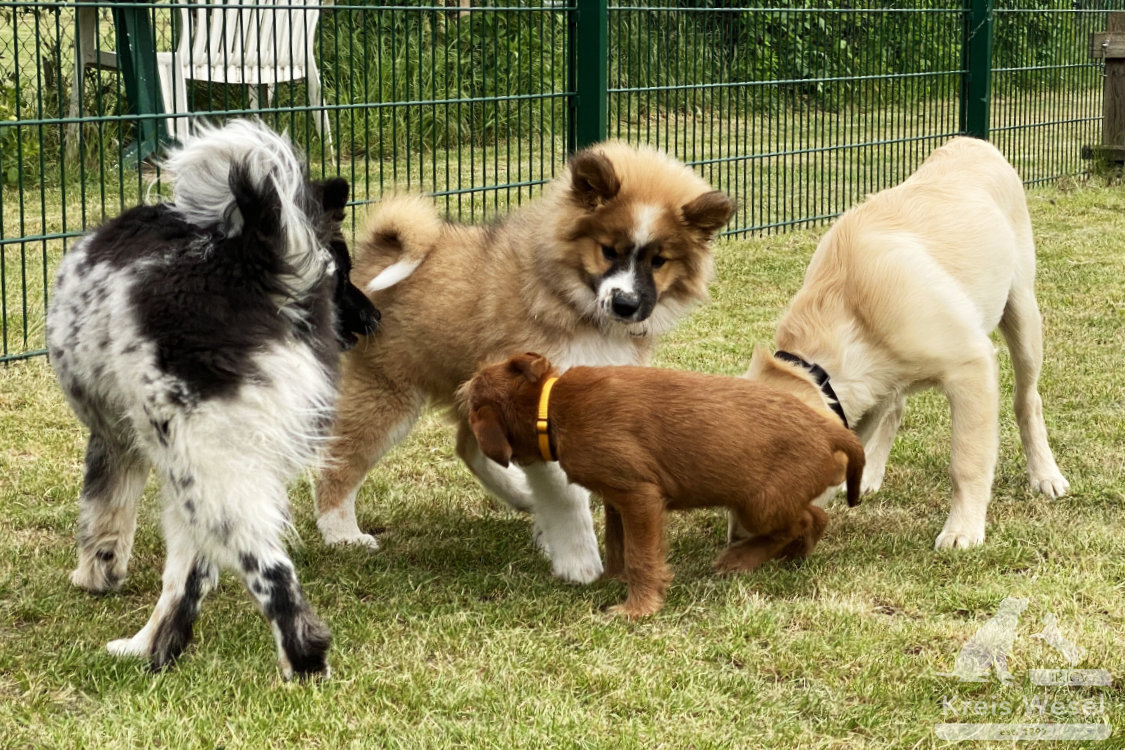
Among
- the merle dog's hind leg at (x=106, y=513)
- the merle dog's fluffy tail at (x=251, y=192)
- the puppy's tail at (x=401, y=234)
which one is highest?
the merle dog's fluffy tail at (x=251, y=192)

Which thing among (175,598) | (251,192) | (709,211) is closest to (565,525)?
(709,211)

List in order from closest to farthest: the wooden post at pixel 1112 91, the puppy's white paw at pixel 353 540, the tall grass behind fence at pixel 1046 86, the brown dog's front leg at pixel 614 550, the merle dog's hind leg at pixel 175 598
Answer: the merle dog's hind leg at pixel 175 598 → the brown dog's front leg at pixel 614 550 → the puppy's white paw at pixel 353 540 → the tall grass behind fence at pixel 1046 86 → the wooden post at pixel 1112 91

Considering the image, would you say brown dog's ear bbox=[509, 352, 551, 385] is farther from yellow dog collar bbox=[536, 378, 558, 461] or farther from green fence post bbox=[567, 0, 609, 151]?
green fence post bbox=[567, 0, 609, 151]

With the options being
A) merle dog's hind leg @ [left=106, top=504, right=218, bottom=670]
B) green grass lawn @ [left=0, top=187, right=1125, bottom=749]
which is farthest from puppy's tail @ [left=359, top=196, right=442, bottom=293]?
merle dog's hind leg @ [left=106, top=504, right=218, bottom=670]

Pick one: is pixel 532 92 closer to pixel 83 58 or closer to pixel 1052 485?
pixel 83 58

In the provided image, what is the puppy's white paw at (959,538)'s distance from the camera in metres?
4.17

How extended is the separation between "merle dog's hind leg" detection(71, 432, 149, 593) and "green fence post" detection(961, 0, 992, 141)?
25.3 feet

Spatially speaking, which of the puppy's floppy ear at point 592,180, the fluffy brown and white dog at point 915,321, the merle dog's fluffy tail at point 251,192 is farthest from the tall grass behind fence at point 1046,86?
the merle dog's fluffy tail at point 251,192

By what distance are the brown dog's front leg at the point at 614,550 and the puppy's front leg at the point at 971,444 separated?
3.44 feet

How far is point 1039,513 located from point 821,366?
103 cm

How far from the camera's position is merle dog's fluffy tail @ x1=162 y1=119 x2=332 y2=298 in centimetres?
307

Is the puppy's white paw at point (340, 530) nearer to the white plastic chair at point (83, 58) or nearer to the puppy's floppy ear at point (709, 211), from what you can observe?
the puppy's floppy ear at point (709, 211)

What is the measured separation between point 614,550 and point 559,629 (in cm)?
49

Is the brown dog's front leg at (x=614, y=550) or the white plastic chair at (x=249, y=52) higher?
the white plastic chair at (x=249, y=52)
